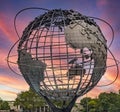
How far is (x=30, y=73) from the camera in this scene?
1326 centimetres

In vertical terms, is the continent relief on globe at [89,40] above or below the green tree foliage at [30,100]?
below

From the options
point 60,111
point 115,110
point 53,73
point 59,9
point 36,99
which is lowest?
point 60,111

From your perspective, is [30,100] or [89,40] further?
[30,100]

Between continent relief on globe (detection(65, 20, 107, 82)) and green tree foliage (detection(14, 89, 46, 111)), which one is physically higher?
green tree foliage (detection(14, 89, 46, 111))

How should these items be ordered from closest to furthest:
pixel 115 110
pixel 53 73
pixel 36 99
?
pixel 53 73 → pixel 115 110 → pixel 36 99

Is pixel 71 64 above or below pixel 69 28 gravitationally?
below

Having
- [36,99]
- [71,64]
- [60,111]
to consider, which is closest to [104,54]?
[71,64]

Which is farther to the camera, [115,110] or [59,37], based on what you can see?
[115,110]

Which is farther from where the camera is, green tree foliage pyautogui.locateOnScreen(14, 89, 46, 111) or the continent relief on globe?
green tree foliage pyautogui.locateOnScreen(14, 89, 46, 111)

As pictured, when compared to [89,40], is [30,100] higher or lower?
higher

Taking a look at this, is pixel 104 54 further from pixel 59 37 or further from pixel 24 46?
pixel 24 46

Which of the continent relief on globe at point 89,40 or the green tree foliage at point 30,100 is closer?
the continent relief on globe at point 89,40

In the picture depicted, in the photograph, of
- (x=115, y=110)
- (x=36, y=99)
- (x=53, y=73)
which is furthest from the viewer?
(x=36, y=99)

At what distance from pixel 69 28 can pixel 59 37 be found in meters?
0.69
